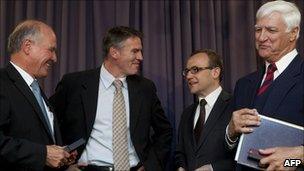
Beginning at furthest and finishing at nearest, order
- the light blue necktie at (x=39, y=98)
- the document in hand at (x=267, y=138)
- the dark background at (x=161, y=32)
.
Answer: the dark background at (x=161, y=32) → the light blue necktie at (x=39, y=98) → the document in hand at (x=267, y=138)

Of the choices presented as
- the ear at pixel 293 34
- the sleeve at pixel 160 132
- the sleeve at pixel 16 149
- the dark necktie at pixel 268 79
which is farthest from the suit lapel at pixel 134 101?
the ear at pixel 293 34

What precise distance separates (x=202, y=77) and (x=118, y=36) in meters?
0.62

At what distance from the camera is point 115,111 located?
8.99 ft

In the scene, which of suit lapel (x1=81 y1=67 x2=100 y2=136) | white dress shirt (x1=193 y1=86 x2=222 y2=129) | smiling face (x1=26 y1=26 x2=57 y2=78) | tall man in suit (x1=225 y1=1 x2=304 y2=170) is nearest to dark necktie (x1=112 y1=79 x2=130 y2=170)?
suit lapel (x1=81 y1=67 x2=100 y2=136)

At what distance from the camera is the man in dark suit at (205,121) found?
8.27 feet

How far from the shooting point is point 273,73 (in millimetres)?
2037

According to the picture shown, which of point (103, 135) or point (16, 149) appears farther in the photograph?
point (103, 135)

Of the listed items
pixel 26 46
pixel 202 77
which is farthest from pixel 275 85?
pixel 26 46

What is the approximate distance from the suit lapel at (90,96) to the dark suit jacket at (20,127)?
56cm

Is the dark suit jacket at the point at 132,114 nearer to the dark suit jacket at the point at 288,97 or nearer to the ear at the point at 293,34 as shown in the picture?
the dark suit jacket at the point at 288,97

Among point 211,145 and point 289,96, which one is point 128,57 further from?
point 289,96

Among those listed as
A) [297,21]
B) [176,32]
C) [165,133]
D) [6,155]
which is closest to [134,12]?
[176,32]

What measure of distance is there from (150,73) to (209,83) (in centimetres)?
53

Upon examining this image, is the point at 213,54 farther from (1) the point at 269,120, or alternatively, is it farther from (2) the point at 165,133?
(1) the point at 269,120
